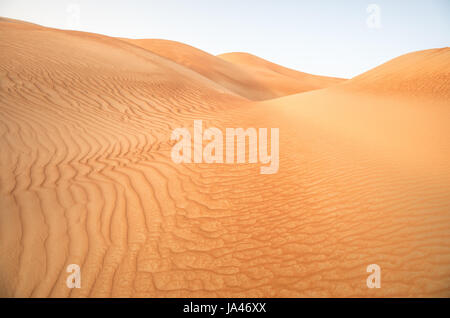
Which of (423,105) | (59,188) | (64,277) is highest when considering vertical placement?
(423,105)

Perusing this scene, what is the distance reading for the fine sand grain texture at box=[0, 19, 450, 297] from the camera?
7.23 ft

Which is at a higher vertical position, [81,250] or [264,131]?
[264,131]

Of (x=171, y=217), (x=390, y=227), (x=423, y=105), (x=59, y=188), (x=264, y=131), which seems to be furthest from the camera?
(x=423, y=105)

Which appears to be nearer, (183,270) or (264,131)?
(183,270)

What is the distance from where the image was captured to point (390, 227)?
8.56ft

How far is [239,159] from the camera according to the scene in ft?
14.4

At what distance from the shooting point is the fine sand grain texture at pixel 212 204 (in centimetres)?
221

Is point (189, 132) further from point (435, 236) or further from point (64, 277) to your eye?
point (435, 236)

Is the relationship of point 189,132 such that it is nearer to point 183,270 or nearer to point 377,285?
point 183,270

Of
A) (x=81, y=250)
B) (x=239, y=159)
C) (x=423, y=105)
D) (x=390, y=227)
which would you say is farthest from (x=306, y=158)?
(x=423, y=105)

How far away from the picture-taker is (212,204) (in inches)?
128

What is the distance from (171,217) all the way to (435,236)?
2.95 meters
